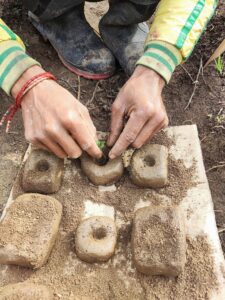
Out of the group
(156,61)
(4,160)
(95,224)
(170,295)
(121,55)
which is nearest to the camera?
(170,295)

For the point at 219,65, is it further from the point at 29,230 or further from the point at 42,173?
the point at 29,230

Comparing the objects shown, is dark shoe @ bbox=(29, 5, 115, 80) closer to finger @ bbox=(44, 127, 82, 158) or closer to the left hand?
the left hand

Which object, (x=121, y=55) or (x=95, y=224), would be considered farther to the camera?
(x=121, y=55)

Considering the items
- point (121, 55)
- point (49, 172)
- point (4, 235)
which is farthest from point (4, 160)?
point (121, 55)

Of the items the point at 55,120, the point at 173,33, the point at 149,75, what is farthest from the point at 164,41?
the point at 55,120

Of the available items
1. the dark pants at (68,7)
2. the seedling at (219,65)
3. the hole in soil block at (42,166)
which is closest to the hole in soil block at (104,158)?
the hole in soil block at (42,166)

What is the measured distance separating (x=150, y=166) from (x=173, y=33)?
23.3 inches

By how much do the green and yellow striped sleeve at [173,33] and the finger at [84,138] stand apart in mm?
411

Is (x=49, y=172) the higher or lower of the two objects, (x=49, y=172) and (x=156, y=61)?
the lower

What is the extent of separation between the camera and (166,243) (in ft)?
5.26

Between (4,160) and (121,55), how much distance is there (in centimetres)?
84

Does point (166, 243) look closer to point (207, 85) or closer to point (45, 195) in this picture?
point (45, 195)

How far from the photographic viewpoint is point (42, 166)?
187 cm

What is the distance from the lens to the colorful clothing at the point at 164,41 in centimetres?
172
